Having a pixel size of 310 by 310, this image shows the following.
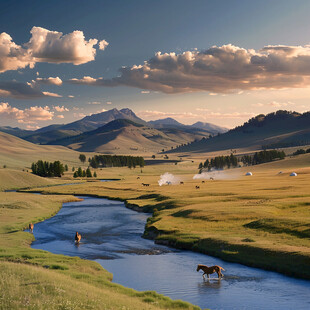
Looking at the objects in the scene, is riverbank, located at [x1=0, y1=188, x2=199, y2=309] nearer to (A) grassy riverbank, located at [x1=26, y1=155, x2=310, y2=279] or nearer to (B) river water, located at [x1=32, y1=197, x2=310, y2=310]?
(B) river water, located at [x1=32, y1=197, x2=310, y2=310]

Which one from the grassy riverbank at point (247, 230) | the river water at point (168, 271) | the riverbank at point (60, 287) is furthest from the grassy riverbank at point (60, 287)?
the grassy riverbank at point (247, 230)

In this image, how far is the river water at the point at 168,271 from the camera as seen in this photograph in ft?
98.1

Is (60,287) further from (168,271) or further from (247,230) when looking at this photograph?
(247,230)

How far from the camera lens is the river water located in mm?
29906

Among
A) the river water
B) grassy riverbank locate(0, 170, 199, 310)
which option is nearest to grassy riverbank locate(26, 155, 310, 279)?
the river water

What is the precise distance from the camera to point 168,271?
125ft

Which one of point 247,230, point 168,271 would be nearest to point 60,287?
point 168,271

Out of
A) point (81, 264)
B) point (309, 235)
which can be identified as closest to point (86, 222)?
point (81, 264)

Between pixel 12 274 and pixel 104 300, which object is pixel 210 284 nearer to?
pixel 104 300

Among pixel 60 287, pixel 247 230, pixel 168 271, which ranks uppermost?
pixel 60 287

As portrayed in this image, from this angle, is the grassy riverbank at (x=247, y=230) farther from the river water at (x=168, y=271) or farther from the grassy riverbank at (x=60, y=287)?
the grassy riverbank at (x=60, y=287)

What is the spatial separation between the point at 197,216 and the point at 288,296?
36370mm

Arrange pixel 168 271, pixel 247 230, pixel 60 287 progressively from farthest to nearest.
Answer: pixel 247 230 → pixel 168 271 → pixel 60 287

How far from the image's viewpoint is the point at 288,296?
3030cm
